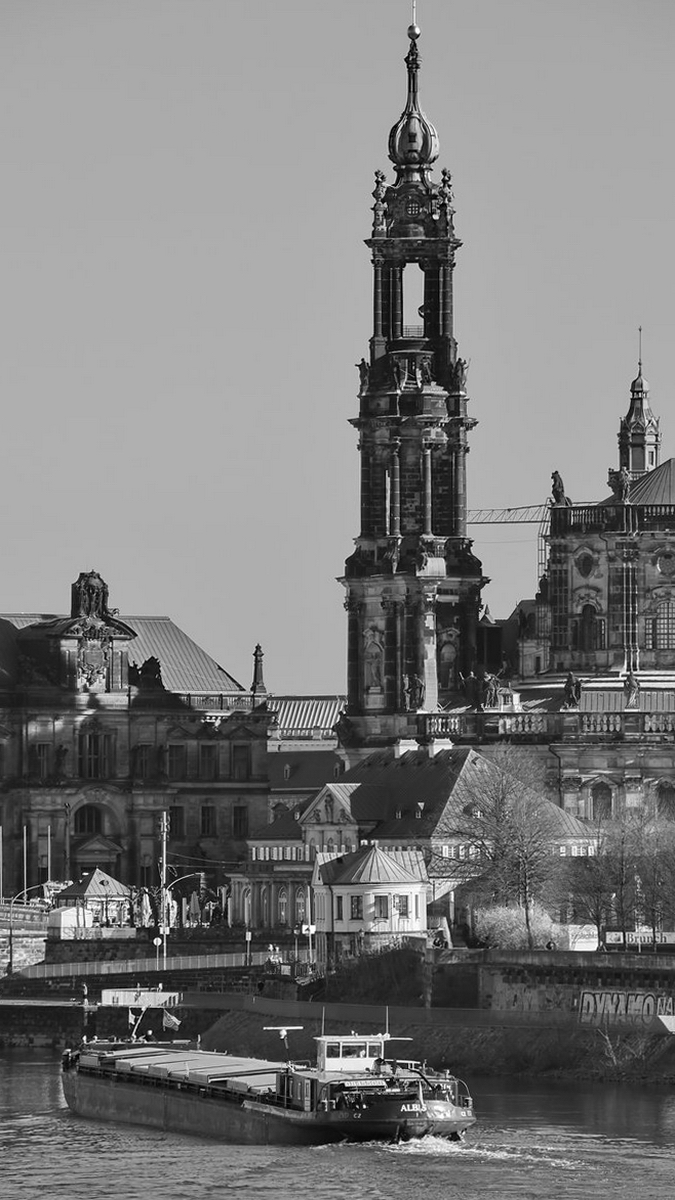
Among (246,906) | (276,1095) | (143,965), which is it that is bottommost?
(276,1095)

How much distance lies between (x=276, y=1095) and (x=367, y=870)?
1505 inches

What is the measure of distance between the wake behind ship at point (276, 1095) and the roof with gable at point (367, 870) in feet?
84.0

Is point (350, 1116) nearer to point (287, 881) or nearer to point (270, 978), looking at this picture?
point (270, 978)

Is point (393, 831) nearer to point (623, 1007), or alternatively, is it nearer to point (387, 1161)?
point (623, 1007)

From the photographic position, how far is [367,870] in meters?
173

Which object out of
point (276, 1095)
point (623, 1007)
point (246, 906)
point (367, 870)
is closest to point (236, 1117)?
point (276, 1095)

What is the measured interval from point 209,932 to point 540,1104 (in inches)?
1973

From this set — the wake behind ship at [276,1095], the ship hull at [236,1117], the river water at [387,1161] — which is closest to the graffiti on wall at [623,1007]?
the river water at [387,1161]

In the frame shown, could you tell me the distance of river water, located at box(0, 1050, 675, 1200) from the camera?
408 ft

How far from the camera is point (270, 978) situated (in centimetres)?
17150

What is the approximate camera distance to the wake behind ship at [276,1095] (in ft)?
433

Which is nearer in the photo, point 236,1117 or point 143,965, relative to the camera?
point 236,1117

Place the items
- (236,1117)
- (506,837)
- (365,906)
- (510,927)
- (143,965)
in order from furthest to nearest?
(506,837), (143,965), (510,927), (365,906), (236,1117)

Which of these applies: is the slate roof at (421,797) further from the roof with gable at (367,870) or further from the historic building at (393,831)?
the roof with gable at (367,870)
